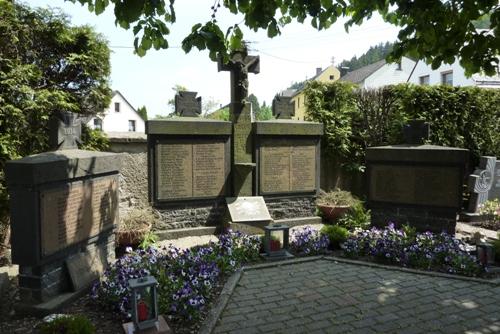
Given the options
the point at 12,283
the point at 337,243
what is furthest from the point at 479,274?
the point at 12,283

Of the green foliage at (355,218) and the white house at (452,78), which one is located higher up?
the white house at (452,78)

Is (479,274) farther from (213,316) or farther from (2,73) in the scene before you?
(2,73)

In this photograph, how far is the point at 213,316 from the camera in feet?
13.3

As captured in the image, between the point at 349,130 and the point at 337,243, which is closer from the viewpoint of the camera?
the point at 337,243

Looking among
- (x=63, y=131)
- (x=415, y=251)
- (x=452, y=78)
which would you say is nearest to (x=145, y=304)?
(x=63, y=131)

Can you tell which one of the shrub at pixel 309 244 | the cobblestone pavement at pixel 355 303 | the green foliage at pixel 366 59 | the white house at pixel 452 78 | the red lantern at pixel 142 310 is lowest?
the cobblestone pavement at pixel 355 303

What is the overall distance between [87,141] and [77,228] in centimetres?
308

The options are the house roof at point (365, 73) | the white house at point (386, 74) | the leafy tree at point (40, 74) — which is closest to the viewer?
the leafy tree at point (40, 74)

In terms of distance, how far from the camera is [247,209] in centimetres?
799

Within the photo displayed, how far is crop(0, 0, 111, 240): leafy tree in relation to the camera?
6.49 metres

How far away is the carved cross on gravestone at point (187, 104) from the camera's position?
8.25m

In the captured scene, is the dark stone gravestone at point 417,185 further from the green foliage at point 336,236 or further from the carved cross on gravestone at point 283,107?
the carved cross on gravestone at point 283,107

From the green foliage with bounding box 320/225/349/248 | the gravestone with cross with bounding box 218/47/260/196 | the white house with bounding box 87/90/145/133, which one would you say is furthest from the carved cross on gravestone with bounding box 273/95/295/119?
the white house with bounding box 87/90/145/133

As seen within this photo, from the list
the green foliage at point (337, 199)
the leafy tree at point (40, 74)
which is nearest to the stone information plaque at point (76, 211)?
the leafy tree at point (40, 74)
